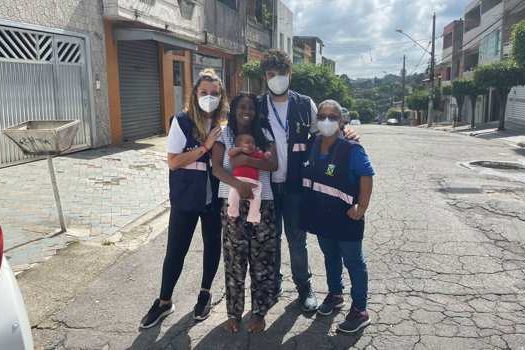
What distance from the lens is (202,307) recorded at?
3594 millimetres

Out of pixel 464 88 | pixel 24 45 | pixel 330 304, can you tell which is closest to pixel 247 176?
pixel 330 304

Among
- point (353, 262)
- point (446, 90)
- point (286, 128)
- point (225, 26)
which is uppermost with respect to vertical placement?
point (225, 26)

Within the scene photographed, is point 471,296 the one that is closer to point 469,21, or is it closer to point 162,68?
point 162,68

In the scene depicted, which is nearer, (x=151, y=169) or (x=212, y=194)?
(x=212, y=194)

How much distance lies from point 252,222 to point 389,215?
3.85 m

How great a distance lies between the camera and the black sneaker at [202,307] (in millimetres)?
3555

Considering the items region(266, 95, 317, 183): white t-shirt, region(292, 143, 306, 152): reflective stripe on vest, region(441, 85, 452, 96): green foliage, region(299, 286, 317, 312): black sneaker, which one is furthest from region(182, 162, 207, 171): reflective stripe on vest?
region(441, 85, 452, 96): green foliage

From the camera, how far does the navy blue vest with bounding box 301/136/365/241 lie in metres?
3.26

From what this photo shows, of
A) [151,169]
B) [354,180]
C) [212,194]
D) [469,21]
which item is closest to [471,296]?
[354,180]

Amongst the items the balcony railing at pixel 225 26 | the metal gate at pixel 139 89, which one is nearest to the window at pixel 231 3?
the balcony railing at pixel 225 26

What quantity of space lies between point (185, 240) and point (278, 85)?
1288mm

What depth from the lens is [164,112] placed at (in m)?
16.4

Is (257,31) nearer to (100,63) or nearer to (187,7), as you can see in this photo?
(187,7)

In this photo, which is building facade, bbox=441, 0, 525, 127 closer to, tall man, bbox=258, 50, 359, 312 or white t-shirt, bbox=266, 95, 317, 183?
tall man, bbox=258, 50, 359, 312
